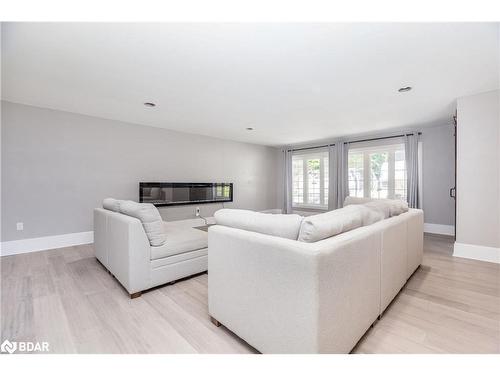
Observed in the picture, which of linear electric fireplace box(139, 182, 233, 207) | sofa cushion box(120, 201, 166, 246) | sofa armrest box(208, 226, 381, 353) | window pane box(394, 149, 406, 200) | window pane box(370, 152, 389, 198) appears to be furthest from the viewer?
window pane box(370, 152, 389, 198)

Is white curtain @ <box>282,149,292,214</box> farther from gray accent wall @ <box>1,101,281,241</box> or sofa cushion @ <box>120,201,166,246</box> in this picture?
sofa cushion @ <box>120,201,166,246</box>

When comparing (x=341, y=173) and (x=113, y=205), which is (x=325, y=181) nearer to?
(x=341, y=173)

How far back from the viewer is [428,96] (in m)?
3.08

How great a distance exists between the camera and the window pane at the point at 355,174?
5.61 meters

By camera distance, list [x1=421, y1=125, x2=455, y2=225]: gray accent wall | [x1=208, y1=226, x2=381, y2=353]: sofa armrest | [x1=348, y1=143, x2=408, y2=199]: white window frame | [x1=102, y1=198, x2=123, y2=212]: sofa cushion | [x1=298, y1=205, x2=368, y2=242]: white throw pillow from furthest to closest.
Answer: [x1=348, y1=143, x2=408, y2=199]: white window frame → [x1=421, y1=125, x2=455, y2=225]: gray accent wall → [x1=102, y1=198, x2=123, y2=212]: sofa cushion → [x1=298, y1=205, x2=368, y2=242]: white throw pillow → [x1=208, y1=226, x2=381, y2=353]: sofa armrest

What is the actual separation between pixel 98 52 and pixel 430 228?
20.7 ft

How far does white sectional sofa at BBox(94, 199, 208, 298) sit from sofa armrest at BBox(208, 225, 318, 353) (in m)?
0.84

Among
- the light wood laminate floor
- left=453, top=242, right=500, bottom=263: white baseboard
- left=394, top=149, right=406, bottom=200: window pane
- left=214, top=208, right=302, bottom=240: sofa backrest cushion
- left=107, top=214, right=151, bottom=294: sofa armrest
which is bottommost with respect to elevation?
the light wood laminate floor

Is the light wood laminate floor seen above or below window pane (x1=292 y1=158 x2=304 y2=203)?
below

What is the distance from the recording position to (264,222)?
1.36 metres

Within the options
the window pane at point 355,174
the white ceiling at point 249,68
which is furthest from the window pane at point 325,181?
the white ceiling at point 249,68

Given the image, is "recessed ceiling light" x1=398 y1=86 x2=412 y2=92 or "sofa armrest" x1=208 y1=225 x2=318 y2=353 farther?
"recessed ceiling light" x1=398 y1=86 x2=412 y2=92

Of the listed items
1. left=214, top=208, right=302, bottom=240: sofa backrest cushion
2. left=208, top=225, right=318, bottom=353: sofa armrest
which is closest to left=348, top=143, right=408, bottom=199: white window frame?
left=214, top=208, right=302, bottom=240: sofa backrest cushion

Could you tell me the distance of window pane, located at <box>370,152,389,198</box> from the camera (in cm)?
522
